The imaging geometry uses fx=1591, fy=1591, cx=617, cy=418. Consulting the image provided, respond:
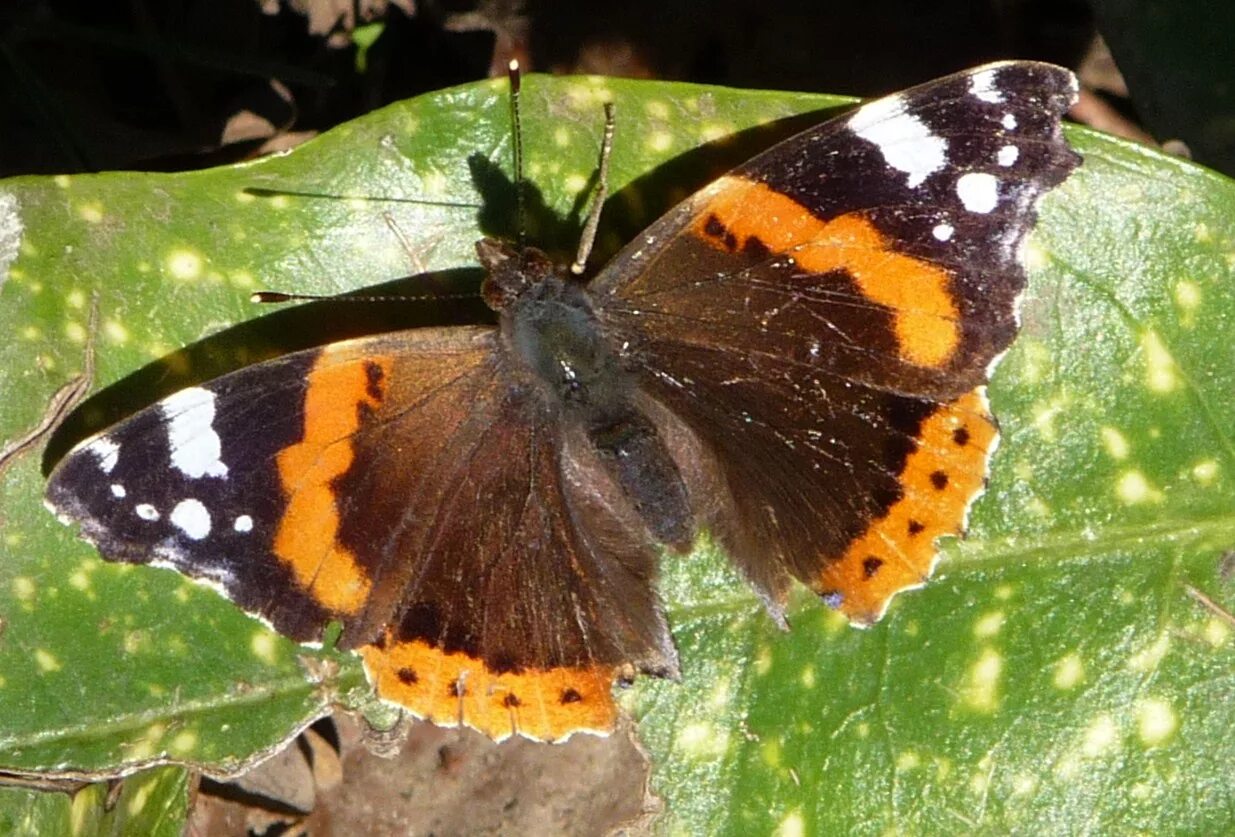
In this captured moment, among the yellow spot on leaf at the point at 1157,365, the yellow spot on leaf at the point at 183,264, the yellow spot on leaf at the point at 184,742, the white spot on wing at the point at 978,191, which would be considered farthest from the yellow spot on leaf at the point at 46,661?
the yellow spot on leaf at the point at 1157,365

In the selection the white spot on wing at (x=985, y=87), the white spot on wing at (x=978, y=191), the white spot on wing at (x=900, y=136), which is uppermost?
the white spot on wing at (x=985, y=87)

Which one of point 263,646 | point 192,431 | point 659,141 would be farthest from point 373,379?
point 659,141

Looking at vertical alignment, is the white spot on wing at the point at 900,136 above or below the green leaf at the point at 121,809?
above

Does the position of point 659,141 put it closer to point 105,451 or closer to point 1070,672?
point 105,451

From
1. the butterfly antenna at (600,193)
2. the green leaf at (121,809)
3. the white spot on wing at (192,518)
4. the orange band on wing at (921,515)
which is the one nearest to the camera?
the white spot on wing at (192,518)

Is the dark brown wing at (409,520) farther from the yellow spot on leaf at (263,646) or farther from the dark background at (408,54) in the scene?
the dark background at (408,54)

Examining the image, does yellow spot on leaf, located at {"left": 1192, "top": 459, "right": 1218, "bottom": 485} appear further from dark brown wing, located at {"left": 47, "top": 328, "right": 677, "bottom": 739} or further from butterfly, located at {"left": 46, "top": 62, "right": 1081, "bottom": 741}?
dark brown wing, located at {"left": 47, "top": 328, "right": 677, "bottom": 739}

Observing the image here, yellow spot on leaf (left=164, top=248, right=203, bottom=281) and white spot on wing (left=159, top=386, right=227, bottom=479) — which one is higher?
yellow spot on leaf (left=164, top=248, right=203, bottom=281)

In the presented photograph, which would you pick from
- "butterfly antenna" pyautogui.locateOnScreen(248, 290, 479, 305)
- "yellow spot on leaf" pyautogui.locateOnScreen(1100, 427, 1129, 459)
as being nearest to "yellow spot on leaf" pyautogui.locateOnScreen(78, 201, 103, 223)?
"butterfly antenna" pyautogui.locateOnScreen(248, 290, 479, 305)
